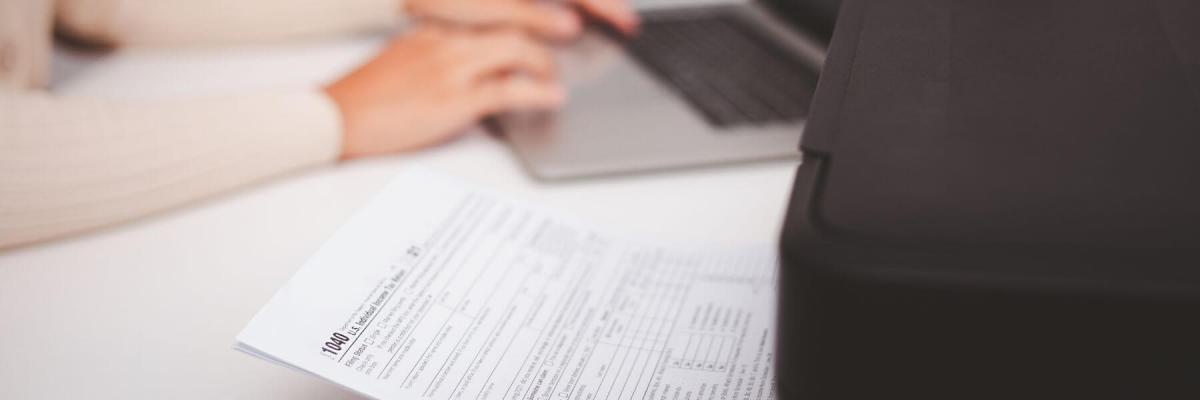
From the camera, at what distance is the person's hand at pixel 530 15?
2.79ft

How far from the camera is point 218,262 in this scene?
0.56 m

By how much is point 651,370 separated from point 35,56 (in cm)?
53

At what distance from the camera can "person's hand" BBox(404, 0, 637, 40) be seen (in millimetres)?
850

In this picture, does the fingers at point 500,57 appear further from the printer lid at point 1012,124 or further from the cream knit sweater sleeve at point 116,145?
the printer lid at point 1012,124

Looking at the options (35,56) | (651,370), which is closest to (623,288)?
(651,370)

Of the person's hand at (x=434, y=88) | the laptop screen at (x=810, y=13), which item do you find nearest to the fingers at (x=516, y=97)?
the person's hand at (x=434, y=88)

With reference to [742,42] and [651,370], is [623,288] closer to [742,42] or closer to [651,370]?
[651,370]

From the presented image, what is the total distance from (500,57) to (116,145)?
0.87 feet

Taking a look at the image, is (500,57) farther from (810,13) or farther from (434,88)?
(810,13)

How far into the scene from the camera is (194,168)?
1.99 ft

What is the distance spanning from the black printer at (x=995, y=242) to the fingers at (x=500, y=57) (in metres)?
0.41

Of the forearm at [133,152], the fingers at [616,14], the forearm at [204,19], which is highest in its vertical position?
the forearm at [133,152]

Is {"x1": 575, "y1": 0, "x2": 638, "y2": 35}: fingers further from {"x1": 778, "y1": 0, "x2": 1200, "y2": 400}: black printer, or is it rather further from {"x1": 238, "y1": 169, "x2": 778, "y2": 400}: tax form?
{"x1": 778, "y1": 0, "x2": 1200, "y2": 400}: black printer

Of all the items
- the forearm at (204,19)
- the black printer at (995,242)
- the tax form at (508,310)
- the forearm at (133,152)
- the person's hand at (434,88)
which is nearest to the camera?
the black printer at (995,242)
